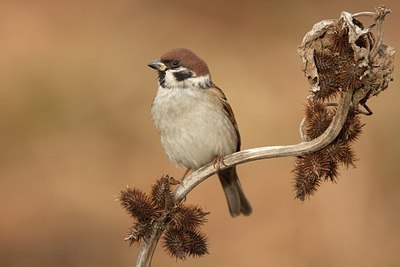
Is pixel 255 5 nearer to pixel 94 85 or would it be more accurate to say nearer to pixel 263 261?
pixel 94 85

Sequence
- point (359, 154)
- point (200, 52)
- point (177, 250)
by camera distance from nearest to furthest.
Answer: point (177, 250) → point (359, 154) → point (200, 52)

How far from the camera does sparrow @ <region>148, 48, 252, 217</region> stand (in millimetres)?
4773

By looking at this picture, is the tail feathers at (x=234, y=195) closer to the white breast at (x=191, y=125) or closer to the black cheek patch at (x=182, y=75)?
the white breast at (x=191, y=125)

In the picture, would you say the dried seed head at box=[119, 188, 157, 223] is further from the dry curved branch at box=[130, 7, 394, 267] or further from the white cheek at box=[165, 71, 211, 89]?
the white cheek at box=[165, 71, 211, 89]

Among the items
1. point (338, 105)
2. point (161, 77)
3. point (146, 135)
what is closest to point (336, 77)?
point (338, 105)

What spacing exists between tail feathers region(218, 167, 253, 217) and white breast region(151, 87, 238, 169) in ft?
1.37

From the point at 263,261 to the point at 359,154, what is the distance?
1260 millimetres

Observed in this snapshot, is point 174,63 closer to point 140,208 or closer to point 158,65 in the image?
point 158,65

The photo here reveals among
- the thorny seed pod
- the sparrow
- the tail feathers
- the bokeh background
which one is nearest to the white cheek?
the sparrow

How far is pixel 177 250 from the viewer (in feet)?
10.7

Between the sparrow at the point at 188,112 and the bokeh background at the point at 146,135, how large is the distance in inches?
83.6

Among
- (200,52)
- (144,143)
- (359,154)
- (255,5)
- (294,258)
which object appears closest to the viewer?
(294,258)

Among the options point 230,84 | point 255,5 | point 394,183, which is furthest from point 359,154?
point 255,5

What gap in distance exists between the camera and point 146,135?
834 cm
